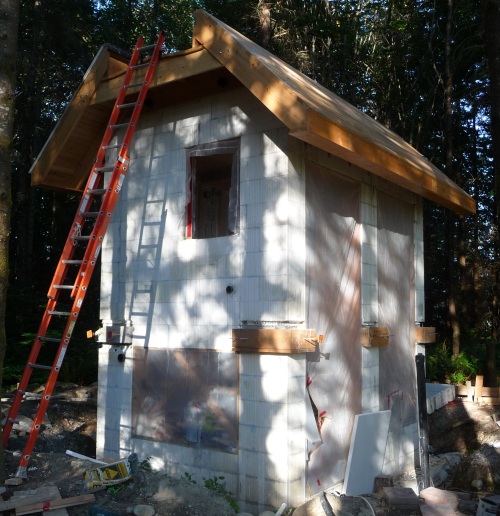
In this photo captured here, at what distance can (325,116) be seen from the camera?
624 cm

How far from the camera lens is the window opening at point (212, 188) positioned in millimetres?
7555

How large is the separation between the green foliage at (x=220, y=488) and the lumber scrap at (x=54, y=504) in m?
1.49

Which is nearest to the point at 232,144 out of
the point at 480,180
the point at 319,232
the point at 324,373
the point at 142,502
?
the point at 319,232

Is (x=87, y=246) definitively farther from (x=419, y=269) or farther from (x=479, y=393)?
(x=479, y=393)

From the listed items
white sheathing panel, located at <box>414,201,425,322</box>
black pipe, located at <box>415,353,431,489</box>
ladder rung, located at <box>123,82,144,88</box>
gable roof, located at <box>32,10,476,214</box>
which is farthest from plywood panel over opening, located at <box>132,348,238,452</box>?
white sheathing panel, located at <box>414,201,425,322</box>

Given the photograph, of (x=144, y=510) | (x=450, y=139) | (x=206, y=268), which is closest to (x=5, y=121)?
(x=206, y=268)

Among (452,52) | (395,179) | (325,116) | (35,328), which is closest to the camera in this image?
(325,116)

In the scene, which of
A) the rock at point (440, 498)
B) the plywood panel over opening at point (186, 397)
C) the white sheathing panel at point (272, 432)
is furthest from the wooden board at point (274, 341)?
the rock at point (440, 498)

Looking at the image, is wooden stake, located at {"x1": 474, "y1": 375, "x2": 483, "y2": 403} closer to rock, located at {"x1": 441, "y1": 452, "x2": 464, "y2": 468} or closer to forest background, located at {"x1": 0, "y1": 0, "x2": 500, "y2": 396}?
rock, located at {"x1": 441, "y1": 452, "x2": 464, "y2": 468}

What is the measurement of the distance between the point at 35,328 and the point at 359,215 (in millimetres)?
12413

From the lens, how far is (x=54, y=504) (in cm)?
575

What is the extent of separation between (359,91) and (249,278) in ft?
55.4

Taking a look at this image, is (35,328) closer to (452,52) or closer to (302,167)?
(302,167)

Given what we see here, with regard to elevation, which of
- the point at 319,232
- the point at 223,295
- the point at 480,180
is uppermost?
the point at 480,180
